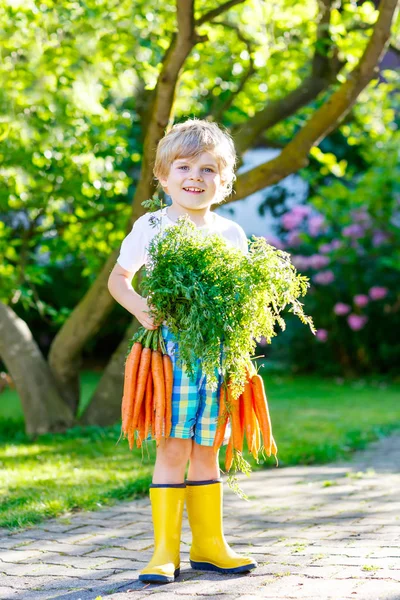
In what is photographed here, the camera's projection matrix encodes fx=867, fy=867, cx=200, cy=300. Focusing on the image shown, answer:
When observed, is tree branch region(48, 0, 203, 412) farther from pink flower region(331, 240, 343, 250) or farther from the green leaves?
pink flower region(331, 240, 343, 250)

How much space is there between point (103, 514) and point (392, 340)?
8.26 m

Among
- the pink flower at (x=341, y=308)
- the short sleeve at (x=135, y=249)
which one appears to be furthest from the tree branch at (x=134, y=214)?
the pink flower at (x=341, y=308)

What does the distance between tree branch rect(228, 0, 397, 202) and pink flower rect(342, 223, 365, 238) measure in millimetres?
5688

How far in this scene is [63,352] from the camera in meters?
6.88

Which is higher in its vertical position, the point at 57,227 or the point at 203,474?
the point at 57,227

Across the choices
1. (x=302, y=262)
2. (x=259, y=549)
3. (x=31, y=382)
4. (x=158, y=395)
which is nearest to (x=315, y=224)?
(x=302, y=262)

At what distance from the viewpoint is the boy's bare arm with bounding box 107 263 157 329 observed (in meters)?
3.06

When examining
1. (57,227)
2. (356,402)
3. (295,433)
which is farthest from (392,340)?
(57,227)

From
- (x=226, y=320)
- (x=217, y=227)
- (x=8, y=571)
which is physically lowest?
(x=8, y=571)

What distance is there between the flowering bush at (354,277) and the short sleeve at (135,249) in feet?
27.0

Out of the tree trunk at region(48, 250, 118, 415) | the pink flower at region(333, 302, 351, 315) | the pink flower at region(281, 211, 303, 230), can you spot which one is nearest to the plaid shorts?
the tree trunk at region(48, 250, 118, 415)

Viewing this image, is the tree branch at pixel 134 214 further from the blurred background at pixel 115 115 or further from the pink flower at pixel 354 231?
the pink flower at pixel 354 231

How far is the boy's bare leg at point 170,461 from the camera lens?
308 centimetres

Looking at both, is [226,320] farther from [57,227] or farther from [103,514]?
[57,227]
